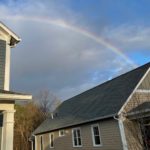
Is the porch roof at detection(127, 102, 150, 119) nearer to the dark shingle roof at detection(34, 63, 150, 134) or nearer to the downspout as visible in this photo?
the downspout

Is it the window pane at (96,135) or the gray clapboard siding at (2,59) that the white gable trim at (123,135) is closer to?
the window pane at (96,135)

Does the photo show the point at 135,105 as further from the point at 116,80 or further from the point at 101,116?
the point at 116,80

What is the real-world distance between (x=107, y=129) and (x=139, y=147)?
226 centimetres

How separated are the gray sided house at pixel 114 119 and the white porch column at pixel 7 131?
8.41 meters

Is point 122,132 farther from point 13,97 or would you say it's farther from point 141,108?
point 13,97

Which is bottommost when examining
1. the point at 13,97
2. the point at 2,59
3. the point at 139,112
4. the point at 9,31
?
the point at 13,97

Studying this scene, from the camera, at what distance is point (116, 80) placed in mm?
19984

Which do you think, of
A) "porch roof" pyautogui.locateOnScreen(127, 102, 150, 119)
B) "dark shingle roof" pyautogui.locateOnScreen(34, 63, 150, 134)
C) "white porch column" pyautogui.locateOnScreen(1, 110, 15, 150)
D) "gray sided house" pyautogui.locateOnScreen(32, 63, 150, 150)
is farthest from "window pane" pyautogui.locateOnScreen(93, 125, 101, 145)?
"white porch column" pyautogui.locateOnScreen(1, 110, 15, 150)

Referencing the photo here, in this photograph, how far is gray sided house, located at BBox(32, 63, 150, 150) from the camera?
13.9 m

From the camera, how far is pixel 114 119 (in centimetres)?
1427

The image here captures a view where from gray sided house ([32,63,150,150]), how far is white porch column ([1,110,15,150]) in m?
8.41

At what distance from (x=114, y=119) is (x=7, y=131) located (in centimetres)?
887

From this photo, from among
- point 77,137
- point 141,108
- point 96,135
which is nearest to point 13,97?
point 141,108

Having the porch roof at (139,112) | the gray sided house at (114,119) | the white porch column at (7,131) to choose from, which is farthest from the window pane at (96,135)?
the white porch column at (7,131)
